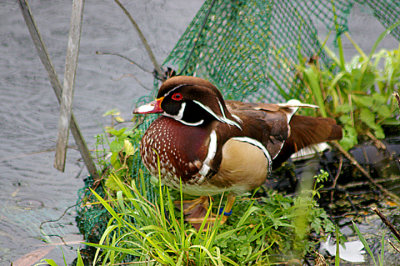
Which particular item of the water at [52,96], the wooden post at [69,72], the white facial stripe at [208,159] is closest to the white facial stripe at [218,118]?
the white facial stripe at [208,159]

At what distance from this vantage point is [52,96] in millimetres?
4090

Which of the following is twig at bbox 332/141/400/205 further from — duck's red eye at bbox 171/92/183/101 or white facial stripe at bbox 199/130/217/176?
duck's red eye at bbox 171/92/183/101

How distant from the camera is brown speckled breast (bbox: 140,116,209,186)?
7.48 ft

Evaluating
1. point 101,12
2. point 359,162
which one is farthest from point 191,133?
point 101,12

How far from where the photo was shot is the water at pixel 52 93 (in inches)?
116

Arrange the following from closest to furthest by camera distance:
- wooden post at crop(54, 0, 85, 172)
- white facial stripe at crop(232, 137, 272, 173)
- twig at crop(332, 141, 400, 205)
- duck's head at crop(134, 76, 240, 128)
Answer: wooden post at crop(54, 0, 85, 172) < duck's head at crop(134, 76, 240, 128) < white facial stripe at crop(232, 137, 272, 173) < twig at crop(332, 141, 400, 205)

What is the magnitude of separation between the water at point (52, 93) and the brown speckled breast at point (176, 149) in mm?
726

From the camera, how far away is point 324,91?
3.37 m

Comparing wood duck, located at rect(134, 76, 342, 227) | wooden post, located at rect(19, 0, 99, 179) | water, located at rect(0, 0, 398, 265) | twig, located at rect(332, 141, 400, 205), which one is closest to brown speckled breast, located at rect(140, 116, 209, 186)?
wood duck, located at rect(134, 76, 342, 227)

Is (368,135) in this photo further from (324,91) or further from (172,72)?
(172,72)

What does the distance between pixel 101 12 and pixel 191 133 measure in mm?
3136

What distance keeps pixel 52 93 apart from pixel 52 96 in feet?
0.15

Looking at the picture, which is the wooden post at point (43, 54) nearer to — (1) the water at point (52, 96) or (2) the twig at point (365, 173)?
(1) the water at point (52, 96)

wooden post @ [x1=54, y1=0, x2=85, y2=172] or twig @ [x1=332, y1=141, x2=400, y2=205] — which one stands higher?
wooden post @ [x1=54, y1=0, x2=85, y2=172]
